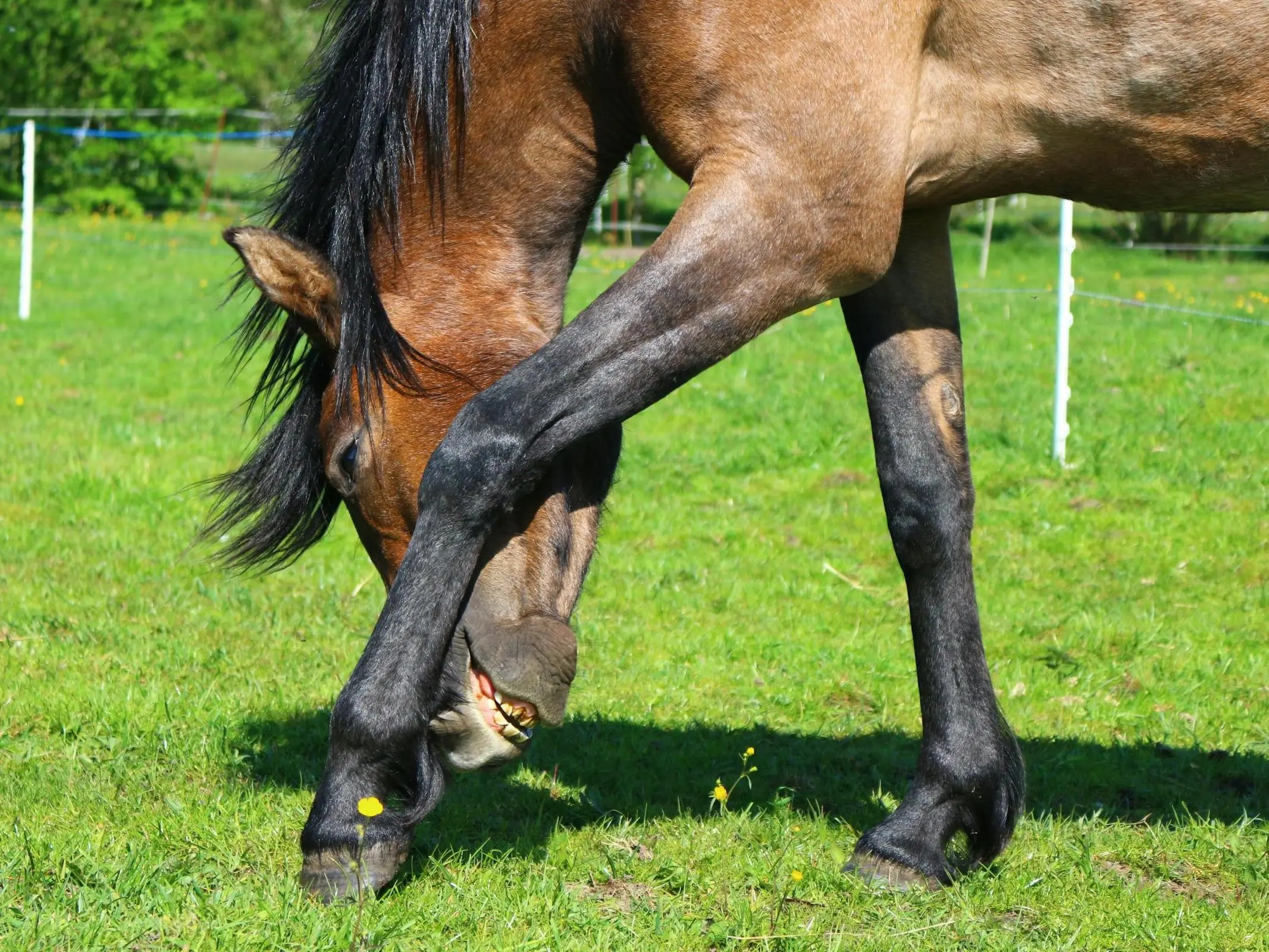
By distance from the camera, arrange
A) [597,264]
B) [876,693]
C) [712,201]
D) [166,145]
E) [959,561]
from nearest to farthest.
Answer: [712,201], [959,561], [876,693], [597,264], [166,145]

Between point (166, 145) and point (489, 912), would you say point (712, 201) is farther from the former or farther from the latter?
point (166, 145)

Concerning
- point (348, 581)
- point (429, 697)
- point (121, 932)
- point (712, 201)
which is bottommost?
point (348, 581)

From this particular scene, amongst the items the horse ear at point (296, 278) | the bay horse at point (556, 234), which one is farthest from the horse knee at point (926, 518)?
the horse ear at point (296, 278)

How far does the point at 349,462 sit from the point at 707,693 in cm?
218

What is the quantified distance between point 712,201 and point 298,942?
1773mm

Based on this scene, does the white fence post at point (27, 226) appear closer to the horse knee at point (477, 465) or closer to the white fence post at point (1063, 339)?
the white fence post at point (1063, 339)

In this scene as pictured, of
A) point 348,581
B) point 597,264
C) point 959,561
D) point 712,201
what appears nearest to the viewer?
point 712,201

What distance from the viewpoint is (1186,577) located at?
6.42 meters

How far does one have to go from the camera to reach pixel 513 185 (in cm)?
325

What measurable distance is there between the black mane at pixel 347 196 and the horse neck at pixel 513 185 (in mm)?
47

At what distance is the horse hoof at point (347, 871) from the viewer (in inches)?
122

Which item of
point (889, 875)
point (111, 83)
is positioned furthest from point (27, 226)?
point (111, 83)

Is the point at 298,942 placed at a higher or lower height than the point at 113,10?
lower

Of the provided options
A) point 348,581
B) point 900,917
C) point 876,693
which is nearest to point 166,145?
point 348,581
